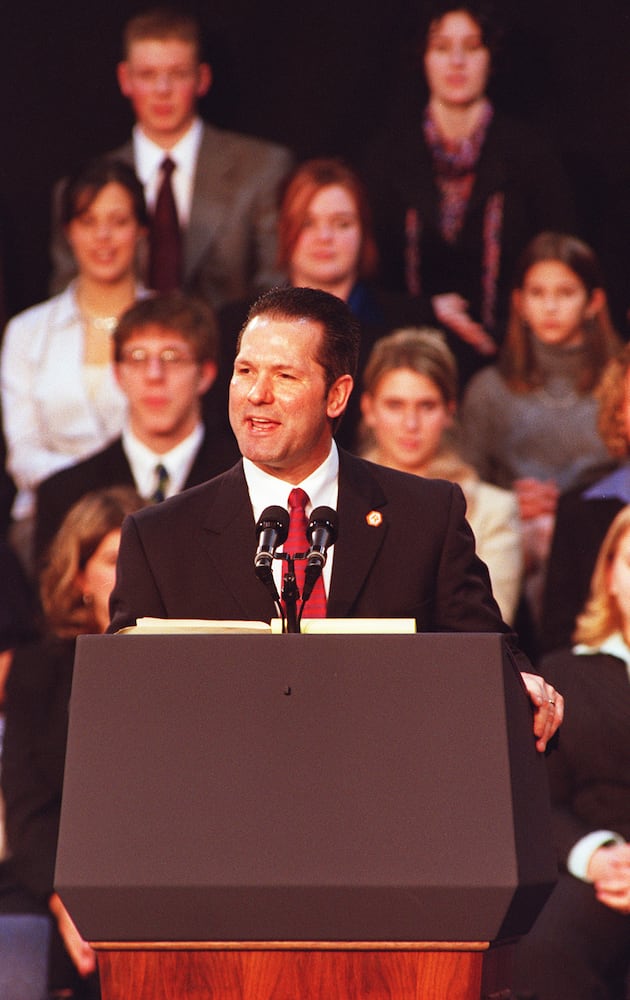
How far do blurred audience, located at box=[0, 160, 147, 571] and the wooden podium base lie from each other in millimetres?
3241

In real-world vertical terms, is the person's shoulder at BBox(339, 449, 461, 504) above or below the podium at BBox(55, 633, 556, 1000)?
above

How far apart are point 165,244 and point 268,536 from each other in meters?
3.39

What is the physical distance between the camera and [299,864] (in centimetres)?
188

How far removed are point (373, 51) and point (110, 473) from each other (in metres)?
1.90

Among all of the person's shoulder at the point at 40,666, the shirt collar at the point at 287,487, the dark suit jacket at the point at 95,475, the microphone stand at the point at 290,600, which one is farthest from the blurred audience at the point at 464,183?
the microphone stand at the point at 290,600

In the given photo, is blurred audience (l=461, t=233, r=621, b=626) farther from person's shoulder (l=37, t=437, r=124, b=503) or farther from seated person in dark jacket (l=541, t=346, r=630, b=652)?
person's shoulder (l=37, t=437, r=124, b=503)

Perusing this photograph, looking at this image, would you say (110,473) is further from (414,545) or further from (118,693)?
(118,693)

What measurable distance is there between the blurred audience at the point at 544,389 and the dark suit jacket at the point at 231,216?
0.88 metres

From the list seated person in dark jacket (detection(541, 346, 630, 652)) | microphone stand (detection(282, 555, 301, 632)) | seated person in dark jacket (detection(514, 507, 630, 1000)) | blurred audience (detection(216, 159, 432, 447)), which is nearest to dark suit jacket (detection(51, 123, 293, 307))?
blurred audience (detection(216, 159, 432, 447))

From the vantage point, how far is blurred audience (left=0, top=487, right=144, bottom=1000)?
3854 mm

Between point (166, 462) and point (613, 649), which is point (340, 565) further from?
point (166, 462)

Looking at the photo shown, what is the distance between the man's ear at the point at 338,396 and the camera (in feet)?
7.98

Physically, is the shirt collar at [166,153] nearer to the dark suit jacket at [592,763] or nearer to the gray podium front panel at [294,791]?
the dark suit jacket at [592,763]

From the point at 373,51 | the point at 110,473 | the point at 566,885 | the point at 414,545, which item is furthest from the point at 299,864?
the point at 373,51
